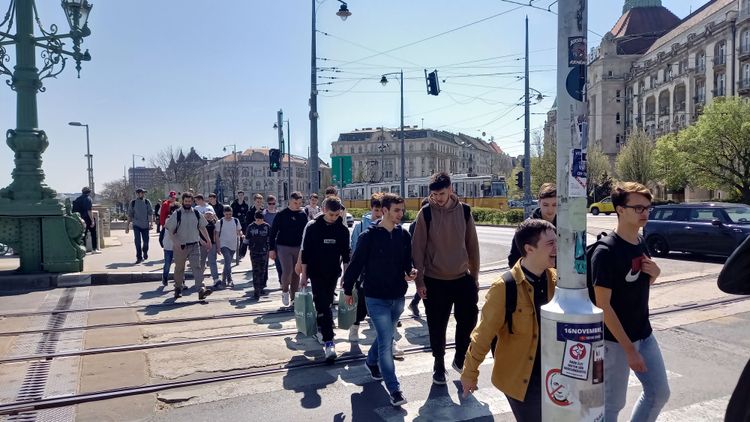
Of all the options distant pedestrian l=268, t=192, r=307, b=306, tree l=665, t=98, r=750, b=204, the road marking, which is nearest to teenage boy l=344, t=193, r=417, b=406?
the road marking

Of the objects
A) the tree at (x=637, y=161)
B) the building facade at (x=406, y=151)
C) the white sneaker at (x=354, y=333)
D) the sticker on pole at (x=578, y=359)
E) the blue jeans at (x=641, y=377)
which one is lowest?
the white sneaker at (x=354, y=333)

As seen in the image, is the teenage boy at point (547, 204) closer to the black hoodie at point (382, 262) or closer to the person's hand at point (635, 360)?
the black hoodie at point (382, 262)

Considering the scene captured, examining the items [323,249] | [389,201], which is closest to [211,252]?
[323,249]

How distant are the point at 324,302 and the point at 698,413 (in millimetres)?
3693

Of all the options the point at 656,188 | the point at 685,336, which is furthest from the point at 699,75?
the point at 685,336

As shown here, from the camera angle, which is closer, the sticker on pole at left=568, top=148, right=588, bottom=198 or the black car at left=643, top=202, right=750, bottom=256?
the sticker on pole at left=568, top=148, right=588, bottom=198

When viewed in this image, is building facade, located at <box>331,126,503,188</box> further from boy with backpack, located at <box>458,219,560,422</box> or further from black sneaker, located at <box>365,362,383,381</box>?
boy with backpack, located at <box>458,219,560,422</box>

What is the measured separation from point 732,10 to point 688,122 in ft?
42.5

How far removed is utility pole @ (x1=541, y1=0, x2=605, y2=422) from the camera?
2592 mm

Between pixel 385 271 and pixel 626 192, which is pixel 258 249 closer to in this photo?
pixel 385 271

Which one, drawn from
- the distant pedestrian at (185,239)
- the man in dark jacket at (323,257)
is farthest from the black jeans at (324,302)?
the distant pedestrian at (185,239)

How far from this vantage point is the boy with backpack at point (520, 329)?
3.08 meters

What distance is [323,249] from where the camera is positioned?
6344 millimetres

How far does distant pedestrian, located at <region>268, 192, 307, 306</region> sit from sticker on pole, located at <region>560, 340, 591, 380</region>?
625 centimetres
